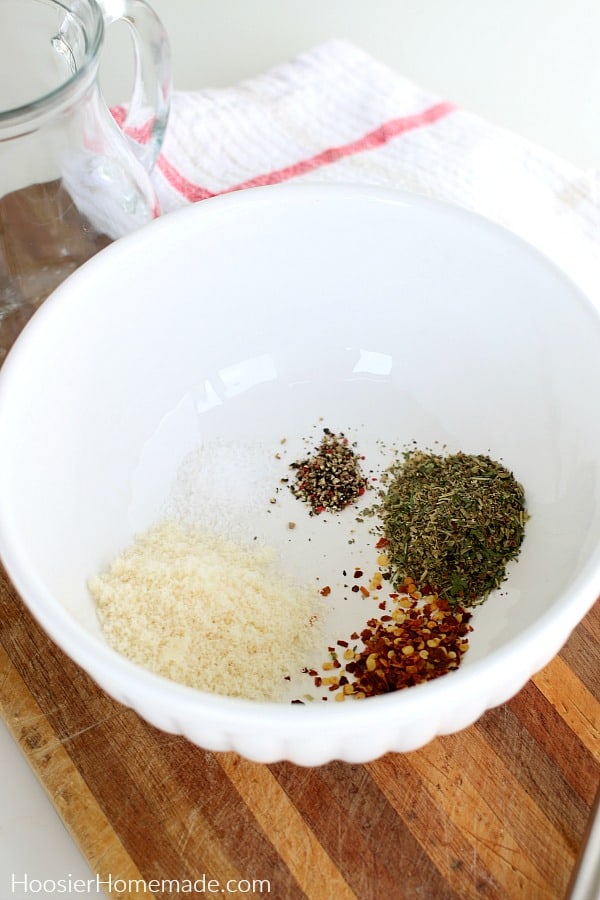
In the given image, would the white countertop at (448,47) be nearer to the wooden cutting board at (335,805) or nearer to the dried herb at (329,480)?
the dried herb at (329,480)

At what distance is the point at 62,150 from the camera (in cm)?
117

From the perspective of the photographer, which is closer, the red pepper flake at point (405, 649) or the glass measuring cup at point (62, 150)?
the red pepper flake at point (405, 649)

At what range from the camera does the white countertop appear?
1.89 meters

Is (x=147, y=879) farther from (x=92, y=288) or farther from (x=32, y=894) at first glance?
(x=92, y=288)

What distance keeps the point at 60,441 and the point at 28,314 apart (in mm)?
247

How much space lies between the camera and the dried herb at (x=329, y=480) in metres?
1.21

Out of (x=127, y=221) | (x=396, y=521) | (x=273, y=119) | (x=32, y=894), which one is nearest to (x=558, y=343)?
(x=396, y=521)

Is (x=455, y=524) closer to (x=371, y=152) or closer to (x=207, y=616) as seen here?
(x=207, y=616)

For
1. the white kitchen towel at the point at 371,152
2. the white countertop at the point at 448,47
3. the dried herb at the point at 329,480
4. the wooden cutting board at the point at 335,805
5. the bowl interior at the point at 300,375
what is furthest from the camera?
the white countertop at the point at 448,47

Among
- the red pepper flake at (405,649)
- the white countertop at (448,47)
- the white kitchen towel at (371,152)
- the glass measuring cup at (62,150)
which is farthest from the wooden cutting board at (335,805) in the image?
Answer: the white countertop at (448,47)

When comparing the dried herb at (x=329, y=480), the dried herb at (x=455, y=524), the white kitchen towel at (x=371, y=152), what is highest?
the white kitchen towel at (x=371, y=152)

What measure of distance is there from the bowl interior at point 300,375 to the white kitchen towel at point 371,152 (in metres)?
0.28

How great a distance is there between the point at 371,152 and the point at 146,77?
0.41 metres

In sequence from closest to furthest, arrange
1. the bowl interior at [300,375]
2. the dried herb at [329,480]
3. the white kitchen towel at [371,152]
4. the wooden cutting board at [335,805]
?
the wooden cutting board at [335,805]
the bowl interior at [300,375]
the dried herb at [329,480]
the white kitchen towel at [371,152]
